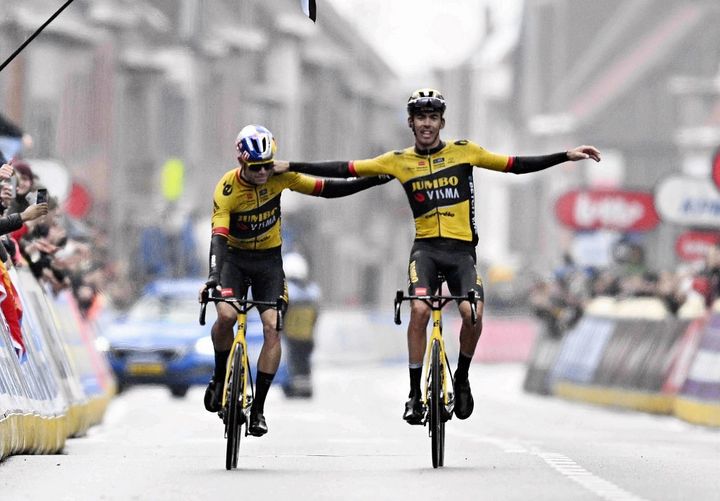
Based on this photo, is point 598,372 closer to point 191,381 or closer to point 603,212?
point 191,381

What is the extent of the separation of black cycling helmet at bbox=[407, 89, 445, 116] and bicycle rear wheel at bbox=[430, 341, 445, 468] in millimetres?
1496

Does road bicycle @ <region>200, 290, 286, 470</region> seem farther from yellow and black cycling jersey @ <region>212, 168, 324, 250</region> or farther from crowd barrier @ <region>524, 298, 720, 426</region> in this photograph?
crowd barrier @ <region>524, 298, 720, 426</region>

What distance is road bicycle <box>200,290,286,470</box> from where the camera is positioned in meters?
12.9

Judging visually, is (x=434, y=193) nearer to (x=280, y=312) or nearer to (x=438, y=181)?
(x=438, y=181)

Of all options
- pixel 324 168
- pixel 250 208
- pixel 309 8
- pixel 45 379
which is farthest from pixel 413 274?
pixel 45 379

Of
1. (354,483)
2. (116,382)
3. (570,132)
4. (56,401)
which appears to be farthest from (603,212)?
(570,132)

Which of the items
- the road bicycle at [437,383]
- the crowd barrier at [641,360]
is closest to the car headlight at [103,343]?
the crowd barrier at [641,360]

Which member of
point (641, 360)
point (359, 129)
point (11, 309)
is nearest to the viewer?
point (11, 309)

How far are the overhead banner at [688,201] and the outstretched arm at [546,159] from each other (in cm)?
1551

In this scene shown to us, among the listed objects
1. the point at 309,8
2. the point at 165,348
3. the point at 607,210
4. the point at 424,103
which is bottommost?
the point at 165,348

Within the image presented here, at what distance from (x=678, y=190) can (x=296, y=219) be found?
140 ft

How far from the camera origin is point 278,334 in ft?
45.4

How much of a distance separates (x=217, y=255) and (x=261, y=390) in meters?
0.94

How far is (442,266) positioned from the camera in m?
13.7
